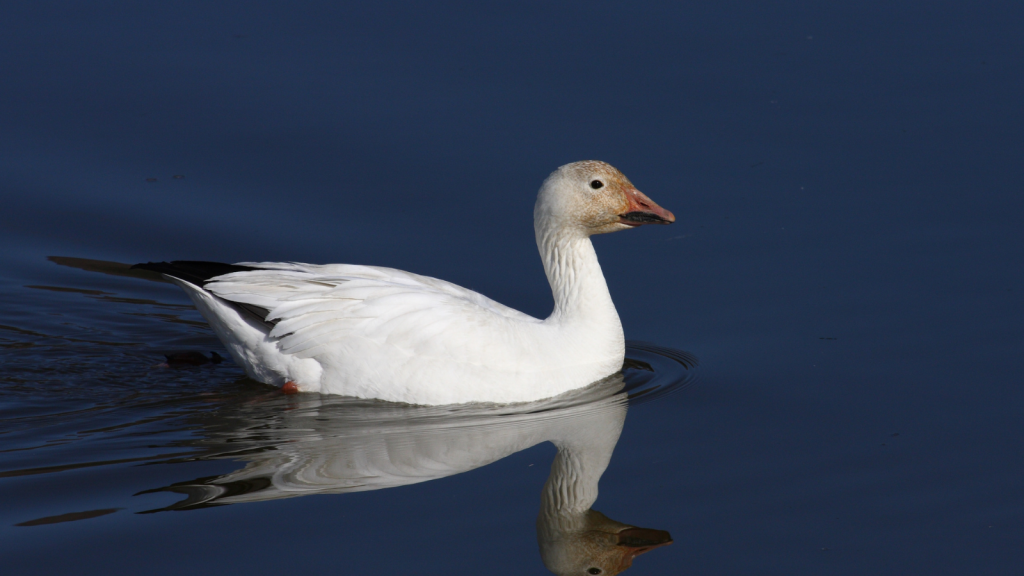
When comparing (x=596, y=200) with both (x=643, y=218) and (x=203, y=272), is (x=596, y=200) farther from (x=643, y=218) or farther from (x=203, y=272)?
(x=203, y=272)

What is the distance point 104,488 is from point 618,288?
3.90m

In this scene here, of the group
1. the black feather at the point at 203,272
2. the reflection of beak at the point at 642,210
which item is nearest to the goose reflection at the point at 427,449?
the black feather at the point at 203,272

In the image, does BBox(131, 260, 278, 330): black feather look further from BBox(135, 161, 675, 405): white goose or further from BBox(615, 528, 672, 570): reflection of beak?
BBox(615, 528, 672, 570): reflection of beak

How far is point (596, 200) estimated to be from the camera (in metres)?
6.87

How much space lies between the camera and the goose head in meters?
6.88

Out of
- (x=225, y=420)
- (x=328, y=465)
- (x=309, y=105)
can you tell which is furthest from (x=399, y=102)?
(x=328, y=465)

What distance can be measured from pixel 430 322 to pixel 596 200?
4.19 feet

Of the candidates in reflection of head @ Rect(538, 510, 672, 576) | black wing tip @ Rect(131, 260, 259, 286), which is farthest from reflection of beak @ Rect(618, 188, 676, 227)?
black wing tip @ Rect(131, 260, 259, 286)

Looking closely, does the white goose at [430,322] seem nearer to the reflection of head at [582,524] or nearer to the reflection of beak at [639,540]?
the reflection of head at [582,524]

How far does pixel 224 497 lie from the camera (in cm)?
533

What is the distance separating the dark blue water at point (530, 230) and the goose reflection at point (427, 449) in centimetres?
10

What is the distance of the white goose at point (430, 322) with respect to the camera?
659 cm

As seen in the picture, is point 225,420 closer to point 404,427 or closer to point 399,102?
point 404,427

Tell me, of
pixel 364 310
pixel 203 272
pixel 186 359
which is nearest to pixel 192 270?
pixel 203 272
